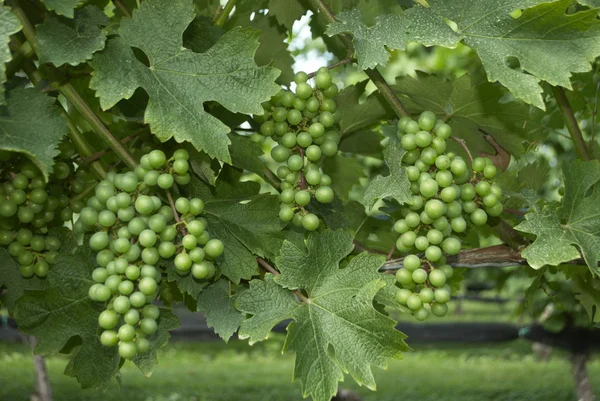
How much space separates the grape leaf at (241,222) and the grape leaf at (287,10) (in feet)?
1.64

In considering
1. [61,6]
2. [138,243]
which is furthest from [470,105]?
[61,6]

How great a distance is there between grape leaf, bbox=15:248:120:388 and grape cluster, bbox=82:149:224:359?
106mm

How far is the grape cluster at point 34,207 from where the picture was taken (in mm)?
1270

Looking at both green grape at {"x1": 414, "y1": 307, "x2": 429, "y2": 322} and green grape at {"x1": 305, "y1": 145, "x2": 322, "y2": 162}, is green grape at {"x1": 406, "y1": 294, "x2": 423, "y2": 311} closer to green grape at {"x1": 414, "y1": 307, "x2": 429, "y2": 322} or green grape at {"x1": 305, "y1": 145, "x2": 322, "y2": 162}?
green grape at {"x1": 414, "y1": 307, "x2": 429, "y2": 322}

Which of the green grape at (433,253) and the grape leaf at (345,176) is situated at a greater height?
the green grape at (433,253)

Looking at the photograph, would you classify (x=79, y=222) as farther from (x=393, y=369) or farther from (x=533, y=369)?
(x=533, y=369)

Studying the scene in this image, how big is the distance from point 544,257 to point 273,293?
1.73ft

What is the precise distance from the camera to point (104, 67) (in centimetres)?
112

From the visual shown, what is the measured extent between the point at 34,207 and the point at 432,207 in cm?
79

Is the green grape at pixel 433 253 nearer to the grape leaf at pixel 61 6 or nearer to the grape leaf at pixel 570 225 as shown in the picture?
the grape leaf at pixel 570 225

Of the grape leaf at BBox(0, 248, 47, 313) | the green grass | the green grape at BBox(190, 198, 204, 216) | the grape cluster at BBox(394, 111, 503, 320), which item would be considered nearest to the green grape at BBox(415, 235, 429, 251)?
the grape cluster at BBox(394, 111, 503, 320)

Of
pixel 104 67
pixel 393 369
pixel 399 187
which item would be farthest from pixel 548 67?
pixel 393 369

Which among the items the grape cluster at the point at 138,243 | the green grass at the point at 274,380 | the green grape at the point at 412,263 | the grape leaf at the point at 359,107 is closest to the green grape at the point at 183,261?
the grape cluster at the point at 138,243

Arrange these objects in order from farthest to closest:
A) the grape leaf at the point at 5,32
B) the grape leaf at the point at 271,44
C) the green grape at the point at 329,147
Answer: the grape leaf at the point at 271,44 → the green grape at the point at 329,147 → the grape leaf at the point at 5,32
